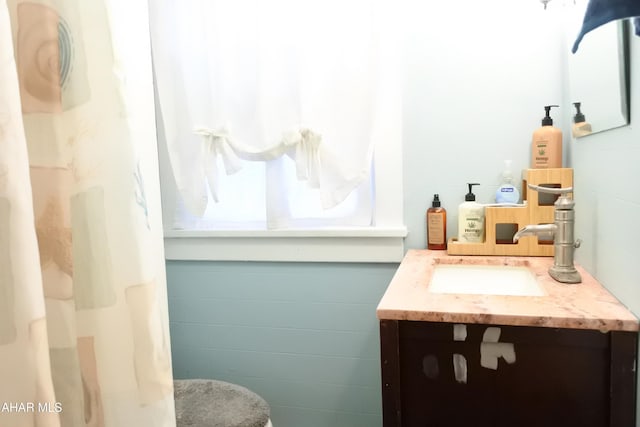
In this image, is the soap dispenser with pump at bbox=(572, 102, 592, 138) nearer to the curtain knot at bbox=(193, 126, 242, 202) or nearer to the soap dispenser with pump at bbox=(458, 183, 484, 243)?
the soap dispenser with pump at bbox=(458, 183, 484, 243)

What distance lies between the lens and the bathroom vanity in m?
0.90

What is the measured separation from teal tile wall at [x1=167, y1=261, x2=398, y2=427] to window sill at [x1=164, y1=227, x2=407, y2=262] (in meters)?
0.04

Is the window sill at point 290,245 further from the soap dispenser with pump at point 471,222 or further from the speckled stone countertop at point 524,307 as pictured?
the speckled stone countertop at point 524,307

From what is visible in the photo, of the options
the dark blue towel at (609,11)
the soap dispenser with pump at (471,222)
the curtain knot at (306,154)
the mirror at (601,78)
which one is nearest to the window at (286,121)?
the curtain knot at (306,154)

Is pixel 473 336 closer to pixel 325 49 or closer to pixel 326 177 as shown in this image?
pixel 326 177

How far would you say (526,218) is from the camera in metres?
1.38

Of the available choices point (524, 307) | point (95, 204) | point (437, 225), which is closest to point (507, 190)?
point (437, 225)

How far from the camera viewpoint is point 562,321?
896 mm

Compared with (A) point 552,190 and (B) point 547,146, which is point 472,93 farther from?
(A) point 552,190

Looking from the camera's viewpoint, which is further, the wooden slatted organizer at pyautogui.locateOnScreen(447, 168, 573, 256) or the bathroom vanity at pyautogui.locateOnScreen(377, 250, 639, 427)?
the wooden slatted organizer at pyautogui.locateOnScreen(447, 168, 573, 256)

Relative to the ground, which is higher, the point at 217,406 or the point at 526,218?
the point at 526,218

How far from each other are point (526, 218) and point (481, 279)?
0.23 metres

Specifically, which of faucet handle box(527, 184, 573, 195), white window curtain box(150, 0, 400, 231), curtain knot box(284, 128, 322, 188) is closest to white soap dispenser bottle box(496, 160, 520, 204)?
faucet handle box(527, 184, 573, 195)

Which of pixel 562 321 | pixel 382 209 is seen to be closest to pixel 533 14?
pixel 382 209
